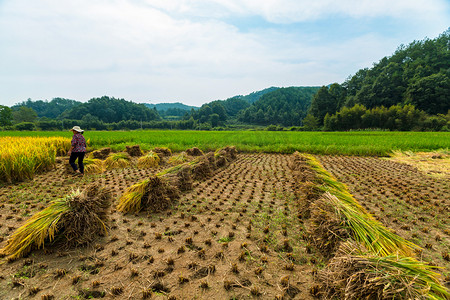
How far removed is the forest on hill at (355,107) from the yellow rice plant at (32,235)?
44.9 m

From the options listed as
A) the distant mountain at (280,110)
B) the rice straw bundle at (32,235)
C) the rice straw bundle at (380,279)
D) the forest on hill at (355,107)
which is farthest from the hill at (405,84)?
the rice straw bundle at (32,235)

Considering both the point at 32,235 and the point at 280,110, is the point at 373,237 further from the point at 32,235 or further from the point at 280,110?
the point at 280,110

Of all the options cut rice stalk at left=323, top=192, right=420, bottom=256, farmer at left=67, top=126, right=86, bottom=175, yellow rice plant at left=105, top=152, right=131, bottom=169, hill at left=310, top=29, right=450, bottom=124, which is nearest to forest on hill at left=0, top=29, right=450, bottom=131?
hill at left=310, top=29, right=450, bottom=124

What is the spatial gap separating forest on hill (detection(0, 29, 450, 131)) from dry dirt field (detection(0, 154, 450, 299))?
40.4 metres

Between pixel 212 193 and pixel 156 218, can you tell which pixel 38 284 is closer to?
pixel 156 218

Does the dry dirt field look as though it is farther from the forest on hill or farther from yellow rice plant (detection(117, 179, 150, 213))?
the forest on hill

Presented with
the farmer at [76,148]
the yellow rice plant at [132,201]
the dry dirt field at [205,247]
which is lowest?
the dry dirt field at [205,247]

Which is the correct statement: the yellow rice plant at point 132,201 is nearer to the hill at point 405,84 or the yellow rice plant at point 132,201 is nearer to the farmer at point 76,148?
the farmer at point 76,148

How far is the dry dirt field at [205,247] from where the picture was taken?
1.83m

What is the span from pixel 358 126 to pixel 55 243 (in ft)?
165

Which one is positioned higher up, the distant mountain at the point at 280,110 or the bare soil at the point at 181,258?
the distant mountain at the point at 280,110

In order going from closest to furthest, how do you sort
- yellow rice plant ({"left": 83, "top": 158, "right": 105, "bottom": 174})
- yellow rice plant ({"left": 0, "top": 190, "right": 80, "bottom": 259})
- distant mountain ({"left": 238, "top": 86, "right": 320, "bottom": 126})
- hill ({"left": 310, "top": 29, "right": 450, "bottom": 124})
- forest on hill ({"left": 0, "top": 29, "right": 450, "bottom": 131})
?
yellow rice plant ({"left": 0, "top": 190, "right": 80, "bottom": 259}) → yellow rice plant ({"left": 83, "top": 158, "right": 105, "bottom": 174}) → forest on hill ({"left": 0, "top": 29, "right": 450, "bottom": 131}) → hill ({"left": 310, "top": 29, "right": 450, "bottom": 124}) → distant mountain ({"left": 238, "top": 86, "right": 320, "bottom": 126})

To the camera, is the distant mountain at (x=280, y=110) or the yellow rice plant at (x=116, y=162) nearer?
the yellow rice plant at (x=116, y=162)

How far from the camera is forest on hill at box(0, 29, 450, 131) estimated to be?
123 ft
